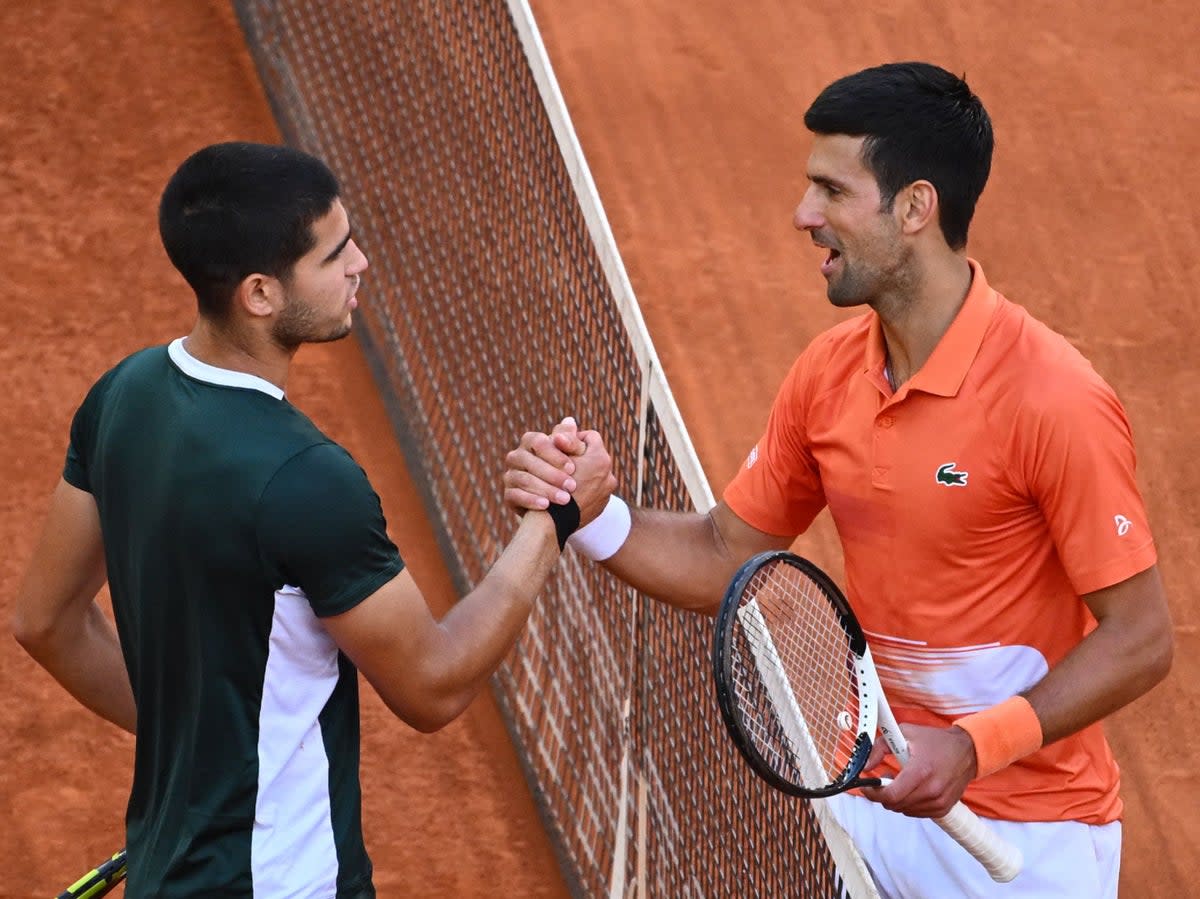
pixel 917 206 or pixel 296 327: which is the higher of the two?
pixel 296 327

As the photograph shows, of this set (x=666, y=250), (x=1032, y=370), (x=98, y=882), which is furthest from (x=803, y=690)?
(x=666, y=250)

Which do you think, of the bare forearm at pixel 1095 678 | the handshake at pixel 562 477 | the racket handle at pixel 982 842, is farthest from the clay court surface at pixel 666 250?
the bare forearm at pixel 1095 678

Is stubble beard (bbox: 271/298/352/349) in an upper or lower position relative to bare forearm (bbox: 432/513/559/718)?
upper

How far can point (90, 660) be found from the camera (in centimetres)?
356

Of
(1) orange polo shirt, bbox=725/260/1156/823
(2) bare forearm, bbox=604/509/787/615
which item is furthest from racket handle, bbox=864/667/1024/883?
(2) bare forearm, bbox=604/509/787/615

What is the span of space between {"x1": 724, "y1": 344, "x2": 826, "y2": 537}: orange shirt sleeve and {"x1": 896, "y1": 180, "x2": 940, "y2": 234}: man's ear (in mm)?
418

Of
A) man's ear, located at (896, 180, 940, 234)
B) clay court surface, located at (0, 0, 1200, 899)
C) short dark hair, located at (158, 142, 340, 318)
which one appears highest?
short dark hair, located at (158, 142, 340, 318)

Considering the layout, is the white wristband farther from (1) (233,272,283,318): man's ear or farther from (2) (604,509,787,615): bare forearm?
(1) (233,272,283,318): man's ear

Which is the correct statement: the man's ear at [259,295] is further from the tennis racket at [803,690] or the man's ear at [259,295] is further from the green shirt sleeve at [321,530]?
the tennis racket at [803,690]

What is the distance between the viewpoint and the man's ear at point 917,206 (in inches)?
144

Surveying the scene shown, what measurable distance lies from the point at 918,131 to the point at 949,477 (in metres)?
0.75

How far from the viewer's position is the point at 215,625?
9.69 feet

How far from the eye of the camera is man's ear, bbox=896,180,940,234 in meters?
3.65

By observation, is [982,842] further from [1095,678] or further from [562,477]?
[562,477]
